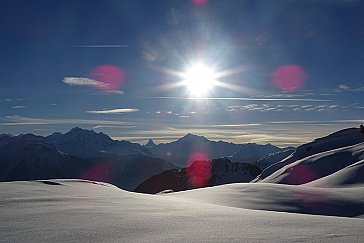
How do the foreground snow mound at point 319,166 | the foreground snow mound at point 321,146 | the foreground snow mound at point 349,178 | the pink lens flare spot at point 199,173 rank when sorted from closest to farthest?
the foreground snow mound at point 349,178
the foreground snow mound at point 319,166
the foreground snow mound at point 321,146
the pink lens flare spot at point 199,173

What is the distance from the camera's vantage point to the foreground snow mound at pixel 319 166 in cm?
4274

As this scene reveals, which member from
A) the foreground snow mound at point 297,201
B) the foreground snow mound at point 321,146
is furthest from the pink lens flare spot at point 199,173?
the foreground snow mound at point 297,201

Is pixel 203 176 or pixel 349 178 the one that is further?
pixel 203 176

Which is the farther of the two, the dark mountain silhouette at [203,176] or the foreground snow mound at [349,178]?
the dark mountain silhouette at [203,176]

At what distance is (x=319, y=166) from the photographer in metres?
45.8

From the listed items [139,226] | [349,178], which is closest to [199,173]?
[349,178]

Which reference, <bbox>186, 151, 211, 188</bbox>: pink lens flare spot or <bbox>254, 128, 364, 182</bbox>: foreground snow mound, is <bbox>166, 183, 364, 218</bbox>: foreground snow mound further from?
<bbox>186, 151, 211, 188</bbox>: pink lens flare spot

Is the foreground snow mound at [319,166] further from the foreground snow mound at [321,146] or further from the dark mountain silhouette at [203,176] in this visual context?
the dark mountain silhouette at [203,176]

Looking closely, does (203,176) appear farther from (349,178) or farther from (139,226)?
(139,226)

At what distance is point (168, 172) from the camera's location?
502ft

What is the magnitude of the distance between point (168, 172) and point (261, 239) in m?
150

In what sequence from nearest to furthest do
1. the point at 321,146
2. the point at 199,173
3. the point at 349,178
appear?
the point at 349,178
the point at 321,146
the point at 199,173

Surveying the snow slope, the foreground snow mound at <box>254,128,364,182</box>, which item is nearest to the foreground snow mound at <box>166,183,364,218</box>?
the snow slope

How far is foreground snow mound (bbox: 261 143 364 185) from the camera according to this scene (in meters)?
42.7
